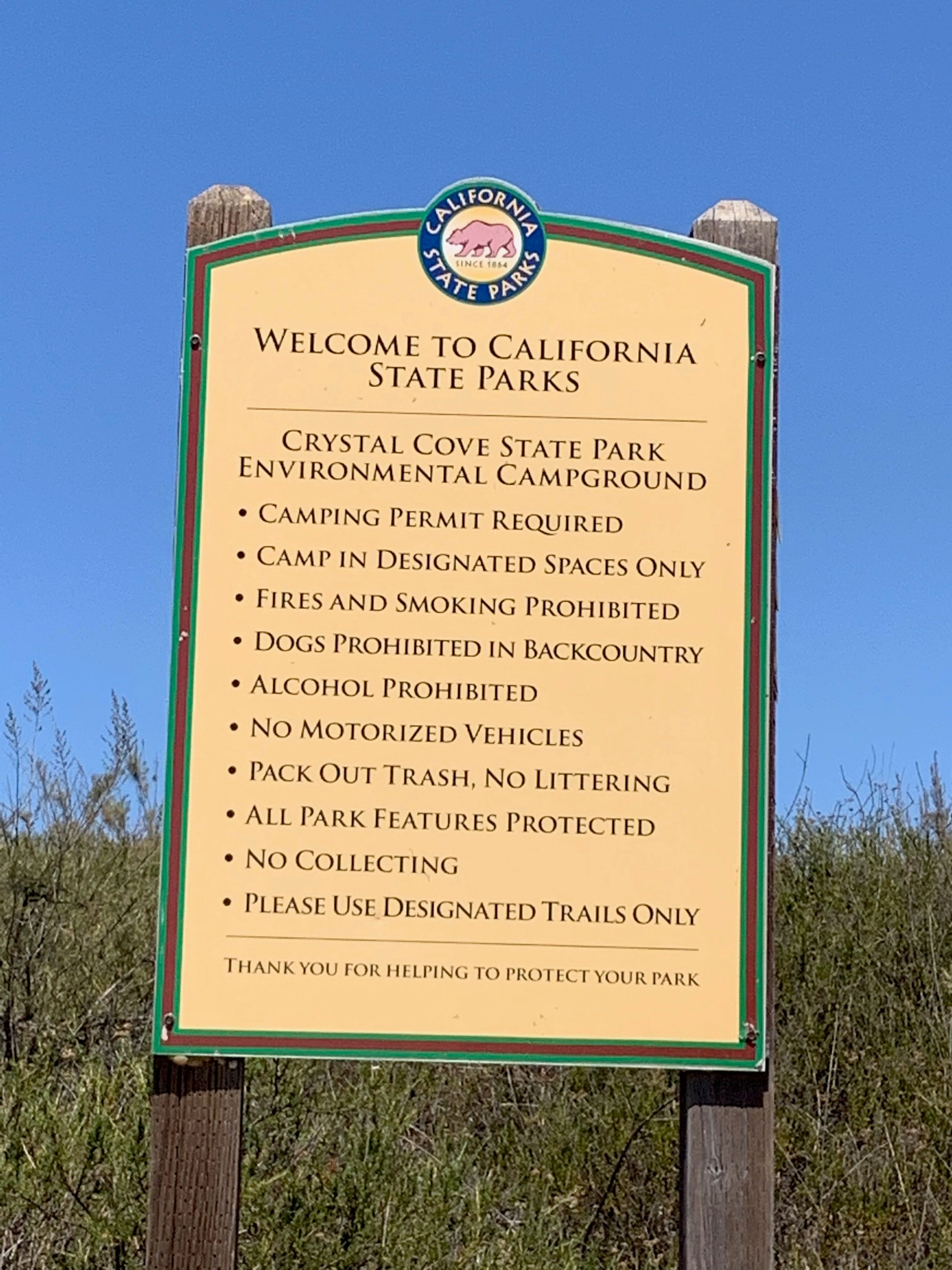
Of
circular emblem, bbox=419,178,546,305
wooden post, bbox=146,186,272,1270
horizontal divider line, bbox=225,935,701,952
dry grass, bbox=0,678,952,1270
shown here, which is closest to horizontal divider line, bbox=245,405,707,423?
circular emblem, bbox=419,178,546,305

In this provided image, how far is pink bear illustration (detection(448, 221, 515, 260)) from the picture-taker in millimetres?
3205

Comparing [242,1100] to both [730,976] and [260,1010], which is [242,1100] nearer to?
[260,1010]

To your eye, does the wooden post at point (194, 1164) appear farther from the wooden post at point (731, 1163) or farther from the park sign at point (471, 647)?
the wooden post at point (731, 1163)

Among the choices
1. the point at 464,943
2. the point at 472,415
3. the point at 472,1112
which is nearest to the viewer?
the point at 464,943

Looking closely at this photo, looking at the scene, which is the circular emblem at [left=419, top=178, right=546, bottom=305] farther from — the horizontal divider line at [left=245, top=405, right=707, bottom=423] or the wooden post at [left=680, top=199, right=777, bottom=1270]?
the wooden post at [left=680, top=199, right=777, bottom=1270]

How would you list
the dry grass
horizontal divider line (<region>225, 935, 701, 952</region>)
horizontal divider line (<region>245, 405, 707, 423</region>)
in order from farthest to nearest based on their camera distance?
1. the dry grass
2. horizontal divider line (<region>245, 405, 707, 423</region>)
3. horizontal divider line (<region>225, 935, 701, 952</region>)

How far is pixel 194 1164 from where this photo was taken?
3.14 meters

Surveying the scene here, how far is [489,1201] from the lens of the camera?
4.55m

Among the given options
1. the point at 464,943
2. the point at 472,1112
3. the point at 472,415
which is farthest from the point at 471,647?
the point at 472,1112

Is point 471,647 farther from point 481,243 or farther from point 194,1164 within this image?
point 194,1164

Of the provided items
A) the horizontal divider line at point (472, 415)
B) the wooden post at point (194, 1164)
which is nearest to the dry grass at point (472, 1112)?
the wooden post at point (194, 1164)

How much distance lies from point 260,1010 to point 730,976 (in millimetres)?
966

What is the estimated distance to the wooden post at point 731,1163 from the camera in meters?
3.13

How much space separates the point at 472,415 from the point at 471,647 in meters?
0.49
